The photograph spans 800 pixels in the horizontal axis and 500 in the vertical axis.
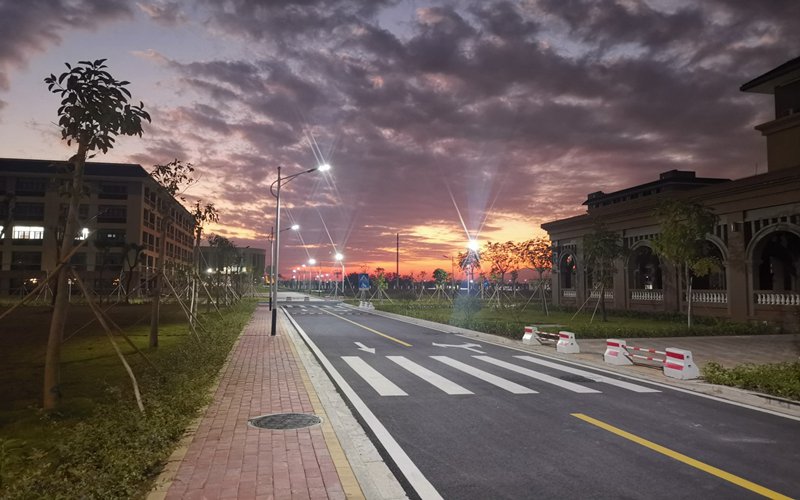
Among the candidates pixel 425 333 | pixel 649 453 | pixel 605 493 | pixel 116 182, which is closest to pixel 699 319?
pixel 425 333

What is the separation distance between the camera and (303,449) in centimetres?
673

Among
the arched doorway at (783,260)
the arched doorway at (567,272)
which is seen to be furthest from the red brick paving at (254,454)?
the arched doorway at (567,272)

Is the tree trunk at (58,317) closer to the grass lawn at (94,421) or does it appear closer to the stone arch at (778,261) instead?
the grass lawn at (94,421)

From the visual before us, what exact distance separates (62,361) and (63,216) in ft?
14.4

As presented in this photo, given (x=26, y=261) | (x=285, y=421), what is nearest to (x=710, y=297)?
(x=285, y=421)

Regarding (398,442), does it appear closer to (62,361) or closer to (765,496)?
(765,496)

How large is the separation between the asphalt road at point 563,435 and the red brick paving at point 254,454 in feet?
3.26

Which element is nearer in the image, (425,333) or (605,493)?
(605,493)

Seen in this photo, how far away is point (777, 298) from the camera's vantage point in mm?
25531

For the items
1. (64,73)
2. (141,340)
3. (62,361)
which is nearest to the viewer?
(64,73)

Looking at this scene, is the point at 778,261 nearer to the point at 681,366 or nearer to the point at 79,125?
the point at 681,366

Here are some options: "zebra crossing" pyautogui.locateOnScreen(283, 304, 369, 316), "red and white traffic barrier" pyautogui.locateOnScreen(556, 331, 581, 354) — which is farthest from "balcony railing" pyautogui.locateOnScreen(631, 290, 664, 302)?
"red and white traffic barrier" pyautogui.locateOnScreen(556, 331, 581, 354)

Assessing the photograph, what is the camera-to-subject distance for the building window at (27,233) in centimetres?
7268

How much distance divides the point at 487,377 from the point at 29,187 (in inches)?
3285
